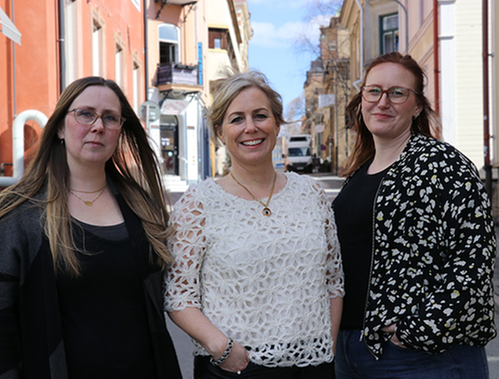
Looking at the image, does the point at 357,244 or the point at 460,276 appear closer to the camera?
the point at 460,276

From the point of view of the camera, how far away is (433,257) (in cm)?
203

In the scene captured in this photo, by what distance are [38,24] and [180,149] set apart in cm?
1600

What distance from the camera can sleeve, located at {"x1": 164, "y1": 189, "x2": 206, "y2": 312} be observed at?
2178 mm

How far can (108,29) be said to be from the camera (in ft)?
46.7

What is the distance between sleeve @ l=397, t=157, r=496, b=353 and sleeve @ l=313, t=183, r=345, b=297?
0.42 meters

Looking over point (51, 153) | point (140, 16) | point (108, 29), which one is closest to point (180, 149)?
point (140, 16)

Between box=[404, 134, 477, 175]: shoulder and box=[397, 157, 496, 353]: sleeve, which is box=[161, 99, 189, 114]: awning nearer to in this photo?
box=[404, 134, 477, 175]: shoulder

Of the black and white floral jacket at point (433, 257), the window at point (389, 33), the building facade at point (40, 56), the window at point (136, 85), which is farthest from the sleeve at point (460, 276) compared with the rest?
the window at point (389, 33)

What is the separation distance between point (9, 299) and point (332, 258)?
1381 mm

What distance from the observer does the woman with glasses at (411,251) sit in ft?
6.41

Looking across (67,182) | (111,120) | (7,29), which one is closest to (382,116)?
(111,120)

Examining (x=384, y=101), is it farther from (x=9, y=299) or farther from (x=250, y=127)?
(x=9, y=299)

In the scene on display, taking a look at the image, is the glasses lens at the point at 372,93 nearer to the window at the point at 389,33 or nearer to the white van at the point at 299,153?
the window at the point at 389,33

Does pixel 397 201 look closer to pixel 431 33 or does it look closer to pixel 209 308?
pixel 209 308
